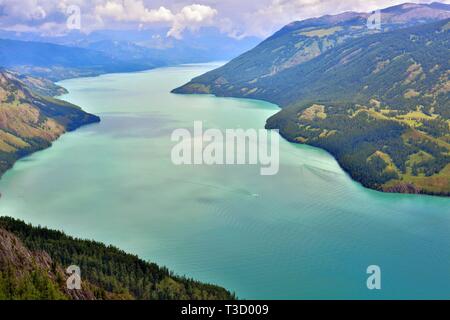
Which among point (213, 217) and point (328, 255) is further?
point (213, 217)

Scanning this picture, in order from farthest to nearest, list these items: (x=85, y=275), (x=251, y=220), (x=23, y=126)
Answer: (x=23, y=126), (x=251, y=220), (x=85, y=275)

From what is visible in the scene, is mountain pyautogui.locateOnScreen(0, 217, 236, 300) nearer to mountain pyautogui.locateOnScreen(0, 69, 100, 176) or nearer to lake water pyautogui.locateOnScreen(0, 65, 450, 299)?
lake water pyautogui.locateOnScreen(0, 65, 450, 299)

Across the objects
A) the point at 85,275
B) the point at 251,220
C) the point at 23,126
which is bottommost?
the point at 85,275

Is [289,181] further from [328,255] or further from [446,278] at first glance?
[446,278]

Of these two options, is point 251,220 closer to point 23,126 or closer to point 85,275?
point 85,275

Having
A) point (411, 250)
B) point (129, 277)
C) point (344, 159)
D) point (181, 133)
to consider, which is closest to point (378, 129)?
point (344, 159)

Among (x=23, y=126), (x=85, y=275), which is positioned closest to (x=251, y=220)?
(x=85, y=275)
